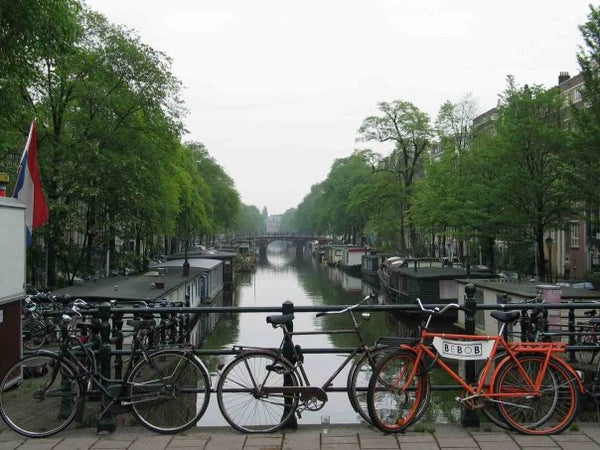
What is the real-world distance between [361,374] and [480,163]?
28.8 meters

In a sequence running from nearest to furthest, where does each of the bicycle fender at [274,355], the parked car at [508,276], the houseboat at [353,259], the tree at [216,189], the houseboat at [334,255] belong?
the bicycle fender at [274,355] → the parked car at [508,276] → the tree at [216,189] → the houseboat at [353,259] → the houseboat at [334,255]

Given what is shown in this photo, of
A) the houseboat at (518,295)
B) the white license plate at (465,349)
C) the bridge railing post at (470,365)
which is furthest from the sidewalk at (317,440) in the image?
the houseboat at (518,295)

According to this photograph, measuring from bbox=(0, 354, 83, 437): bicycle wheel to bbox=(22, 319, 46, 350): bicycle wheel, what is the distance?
7622mm

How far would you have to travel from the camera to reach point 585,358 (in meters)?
11.8

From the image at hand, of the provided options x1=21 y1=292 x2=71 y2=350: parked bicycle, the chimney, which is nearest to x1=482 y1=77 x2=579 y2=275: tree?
x1=21 y1=292 x2=71 y2=350: parked bicycle

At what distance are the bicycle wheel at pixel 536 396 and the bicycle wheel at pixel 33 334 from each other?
10186mm

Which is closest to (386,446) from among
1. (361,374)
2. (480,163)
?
(361,374)

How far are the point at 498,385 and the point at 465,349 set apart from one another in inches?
15.8

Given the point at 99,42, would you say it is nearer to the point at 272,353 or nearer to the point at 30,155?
the point at 30,155

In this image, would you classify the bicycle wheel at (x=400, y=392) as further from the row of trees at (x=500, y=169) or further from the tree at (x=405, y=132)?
the tree at (x=405, y=132)

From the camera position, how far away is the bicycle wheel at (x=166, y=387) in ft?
18.7

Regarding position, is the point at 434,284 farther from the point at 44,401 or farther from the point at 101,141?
the point at 44,401

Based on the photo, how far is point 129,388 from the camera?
5723 millimetres

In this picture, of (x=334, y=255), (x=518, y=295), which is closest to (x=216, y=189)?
(x=334, y=255)
